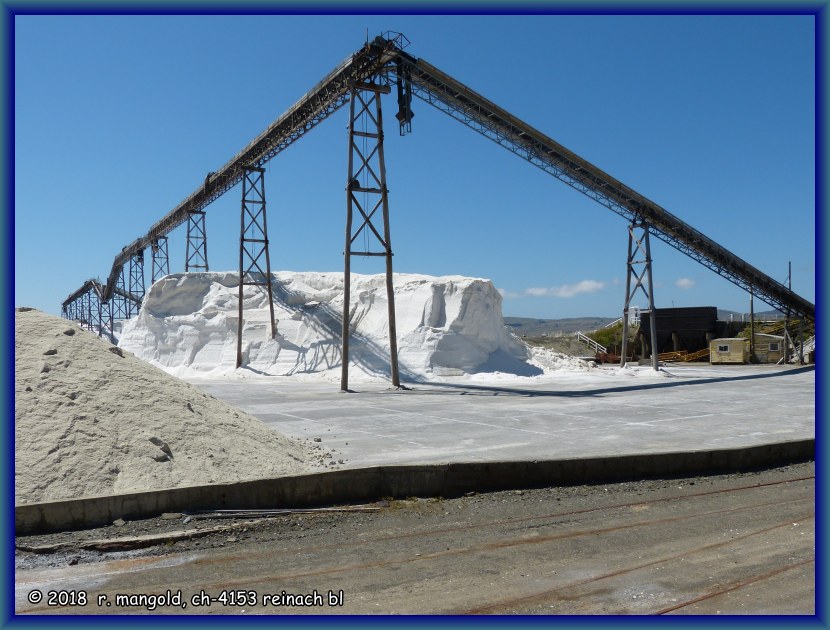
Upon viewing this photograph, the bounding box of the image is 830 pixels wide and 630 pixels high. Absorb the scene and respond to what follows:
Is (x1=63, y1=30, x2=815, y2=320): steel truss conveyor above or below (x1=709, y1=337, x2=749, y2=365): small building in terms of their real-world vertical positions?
above

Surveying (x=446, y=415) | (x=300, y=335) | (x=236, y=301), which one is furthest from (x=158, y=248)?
(x=446, y=415)

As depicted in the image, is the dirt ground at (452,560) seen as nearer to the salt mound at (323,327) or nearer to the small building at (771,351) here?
the salt mound at (323,327)

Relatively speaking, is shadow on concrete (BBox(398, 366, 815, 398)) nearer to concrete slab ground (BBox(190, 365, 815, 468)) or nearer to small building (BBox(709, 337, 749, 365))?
concrete slab ground (BBox(190, 365, 815, 468))

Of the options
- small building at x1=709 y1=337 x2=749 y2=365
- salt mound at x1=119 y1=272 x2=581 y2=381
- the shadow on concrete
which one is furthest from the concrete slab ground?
small building at x1=709 y1=337 x2=749 y2=365

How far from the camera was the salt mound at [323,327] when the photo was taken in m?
25.9

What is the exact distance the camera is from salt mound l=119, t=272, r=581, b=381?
84.9 feet

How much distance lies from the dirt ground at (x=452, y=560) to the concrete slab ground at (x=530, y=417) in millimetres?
1450

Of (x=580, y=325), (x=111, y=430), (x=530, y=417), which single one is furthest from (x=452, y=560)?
(x=580, y=325)

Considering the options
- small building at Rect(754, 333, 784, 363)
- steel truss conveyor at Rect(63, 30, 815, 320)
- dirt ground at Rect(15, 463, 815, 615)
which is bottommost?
dirt ground at Rect(15, 463, 815, 615)

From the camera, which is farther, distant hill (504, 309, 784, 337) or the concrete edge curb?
distant hill (504, 309, 784, 337)

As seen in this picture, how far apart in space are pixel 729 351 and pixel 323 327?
67.7ft

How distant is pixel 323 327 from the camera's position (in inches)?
1185

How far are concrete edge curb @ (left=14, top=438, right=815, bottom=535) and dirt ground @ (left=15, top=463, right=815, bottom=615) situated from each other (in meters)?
0.20

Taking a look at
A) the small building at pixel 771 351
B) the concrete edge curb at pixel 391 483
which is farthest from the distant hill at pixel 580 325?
the concrete edge curb at pixel 391 483
